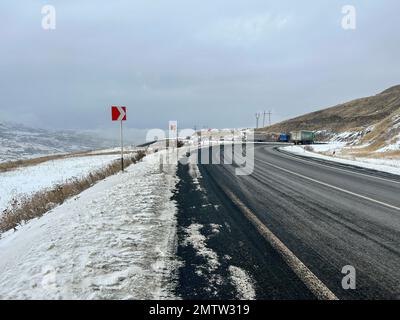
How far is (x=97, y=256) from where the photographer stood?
4.31 m

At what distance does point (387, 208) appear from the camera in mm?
7375

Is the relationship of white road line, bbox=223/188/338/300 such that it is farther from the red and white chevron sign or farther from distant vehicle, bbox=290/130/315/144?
distant vehicle, bbox=290/130/315/144

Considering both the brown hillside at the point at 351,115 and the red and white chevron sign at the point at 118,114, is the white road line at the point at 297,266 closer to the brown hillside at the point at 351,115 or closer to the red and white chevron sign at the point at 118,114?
the red and white chevron sign at the point at 118,114

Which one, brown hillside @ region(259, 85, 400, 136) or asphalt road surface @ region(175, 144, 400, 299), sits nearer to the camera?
asphalt road surface @ region(175, 144, 400, 299)

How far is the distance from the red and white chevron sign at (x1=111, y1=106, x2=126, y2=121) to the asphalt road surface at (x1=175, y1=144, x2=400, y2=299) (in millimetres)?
5728

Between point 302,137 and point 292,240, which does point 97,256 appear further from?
point 302,137

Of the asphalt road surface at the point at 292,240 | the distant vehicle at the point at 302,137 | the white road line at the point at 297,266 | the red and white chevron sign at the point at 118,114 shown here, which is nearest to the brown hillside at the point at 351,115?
the distant vehicle at the point at 302,137

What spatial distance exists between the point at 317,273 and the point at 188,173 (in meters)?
9.67

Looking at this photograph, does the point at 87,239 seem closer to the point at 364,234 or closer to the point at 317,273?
the point at 317,273

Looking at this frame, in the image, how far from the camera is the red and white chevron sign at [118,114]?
1347 cm

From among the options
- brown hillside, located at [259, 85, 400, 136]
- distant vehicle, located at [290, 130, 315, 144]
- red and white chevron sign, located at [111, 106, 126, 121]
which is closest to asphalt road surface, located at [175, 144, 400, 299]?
red and white chevron sign, located at [111, 106, 126, 121]

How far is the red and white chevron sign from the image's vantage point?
13469mm

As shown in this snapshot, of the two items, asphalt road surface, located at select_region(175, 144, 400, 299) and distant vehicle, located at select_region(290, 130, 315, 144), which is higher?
distant vehicle, located at select_region(290, 130, 315, 144)
